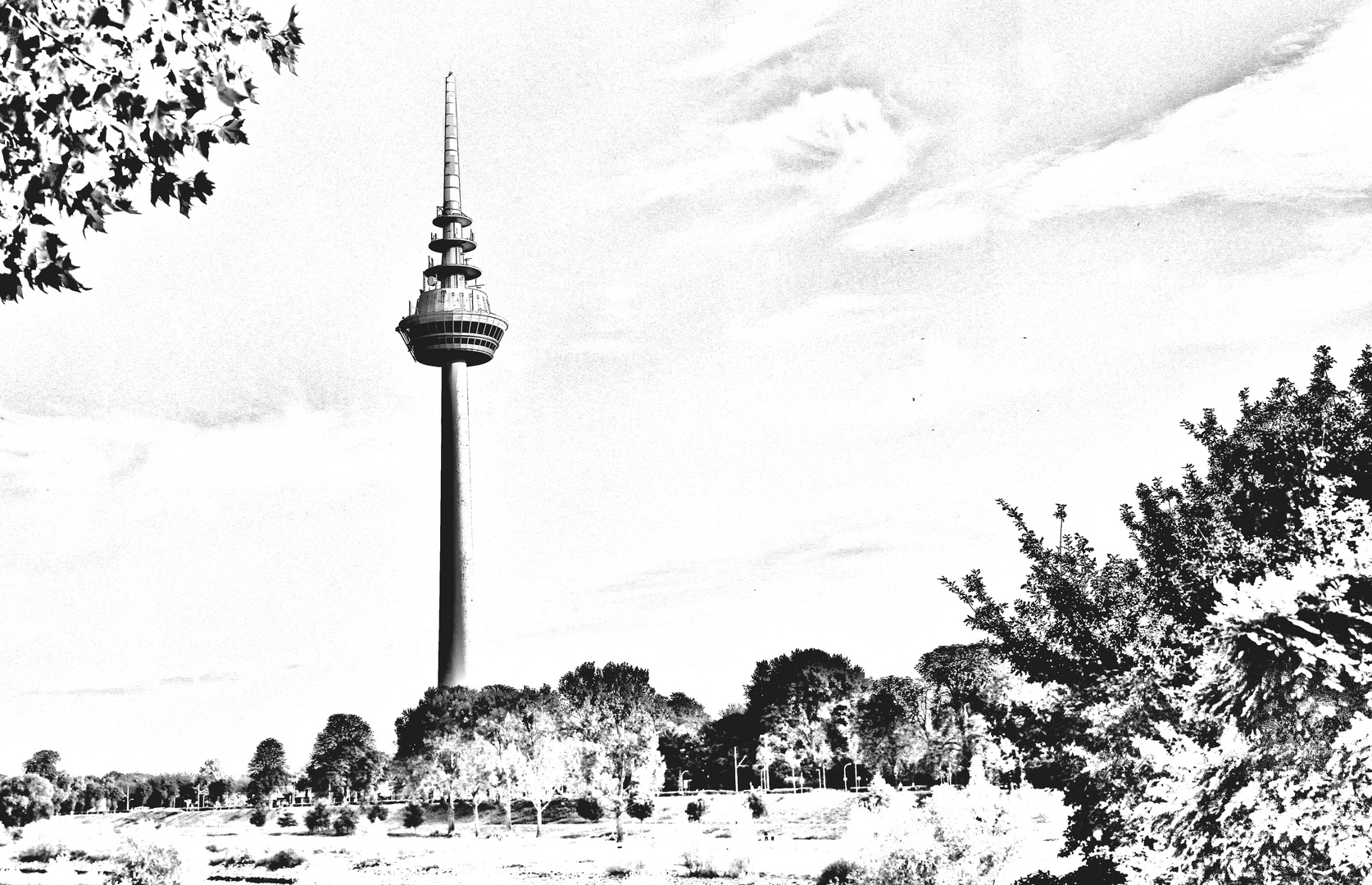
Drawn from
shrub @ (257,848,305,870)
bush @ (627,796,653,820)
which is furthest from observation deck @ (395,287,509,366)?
shrub @ (257,848,305,870)

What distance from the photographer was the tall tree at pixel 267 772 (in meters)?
111

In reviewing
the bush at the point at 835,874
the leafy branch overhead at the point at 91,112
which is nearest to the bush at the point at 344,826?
the bush at the point at 835,874

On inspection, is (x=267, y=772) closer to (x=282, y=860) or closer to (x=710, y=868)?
(x=282, y=860)

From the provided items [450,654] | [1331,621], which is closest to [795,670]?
[450,654]

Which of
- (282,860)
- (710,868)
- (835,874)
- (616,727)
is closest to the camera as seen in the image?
(835,874)

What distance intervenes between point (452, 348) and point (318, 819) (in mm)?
52162

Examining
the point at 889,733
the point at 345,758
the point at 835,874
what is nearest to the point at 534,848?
the point at 835,874

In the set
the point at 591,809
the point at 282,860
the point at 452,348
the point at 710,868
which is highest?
the point at 452,348

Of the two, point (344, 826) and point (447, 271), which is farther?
point (447, 271)

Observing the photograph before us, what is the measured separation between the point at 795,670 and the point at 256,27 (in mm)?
89955

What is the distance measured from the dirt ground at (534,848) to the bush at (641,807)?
0.61 m

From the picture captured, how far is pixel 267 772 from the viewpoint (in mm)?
112562

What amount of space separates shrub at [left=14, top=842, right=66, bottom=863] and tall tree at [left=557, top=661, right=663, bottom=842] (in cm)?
2950

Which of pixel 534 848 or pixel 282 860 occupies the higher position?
pixel 282 860
